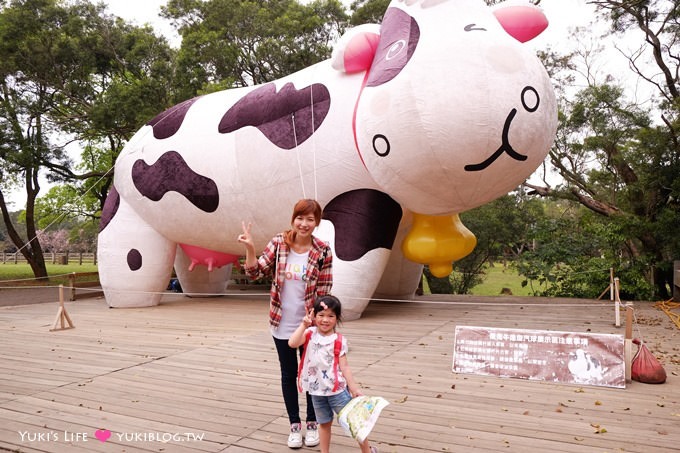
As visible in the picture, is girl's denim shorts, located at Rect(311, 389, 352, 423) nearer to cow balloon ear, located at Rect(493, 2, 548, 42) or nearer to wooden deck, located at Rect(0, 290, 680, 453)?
wooden deck, located at Rect(0, 290, 680, 453)

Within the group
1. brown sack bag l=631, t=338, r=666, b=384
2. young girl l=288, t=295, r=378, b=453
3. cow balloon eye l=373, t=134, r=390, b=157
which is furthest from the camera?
cow balloon eye l=373, t=134, r=390, b=157

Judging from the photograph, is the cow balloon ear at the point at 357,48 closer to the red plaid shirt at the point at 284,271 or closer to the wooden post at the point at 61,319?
the red plaid shirt at the point at 284,271

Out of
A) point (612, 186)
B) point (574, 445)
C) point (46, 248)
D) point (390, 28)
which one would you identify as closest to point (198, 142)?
point (390, 28)

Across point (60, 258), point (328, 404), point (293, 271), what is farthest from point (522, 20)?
point (60, 258)

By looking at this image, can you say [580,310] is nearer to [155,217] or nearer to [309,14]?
[155,217]

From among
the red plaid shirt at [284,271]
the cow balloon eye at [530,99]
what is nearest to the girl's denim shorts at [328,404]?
the red plaid shirt at [284,271]

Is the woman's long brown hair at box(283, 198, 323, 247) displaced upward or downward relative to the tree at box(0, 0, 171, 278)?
downward

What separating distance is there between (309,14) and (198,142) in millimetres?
6696

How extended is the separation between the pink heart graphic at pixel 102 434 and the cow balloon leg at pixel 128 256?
5218 mm

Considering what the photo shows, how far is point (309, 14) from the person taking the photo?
41.4ft

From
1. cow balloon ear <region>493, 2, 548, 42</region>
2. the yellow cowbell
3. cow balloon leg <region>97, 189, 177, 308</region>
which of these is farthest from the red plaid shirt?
cow balloon leg <region>97, 189, 177, 308</region>

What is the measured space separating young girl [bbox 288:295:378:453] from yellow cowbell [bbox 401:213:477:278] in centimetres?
407

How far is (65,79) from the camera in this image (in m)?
13.4

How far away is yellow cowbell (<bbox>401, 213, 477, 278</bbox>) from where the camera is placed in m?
6.32
